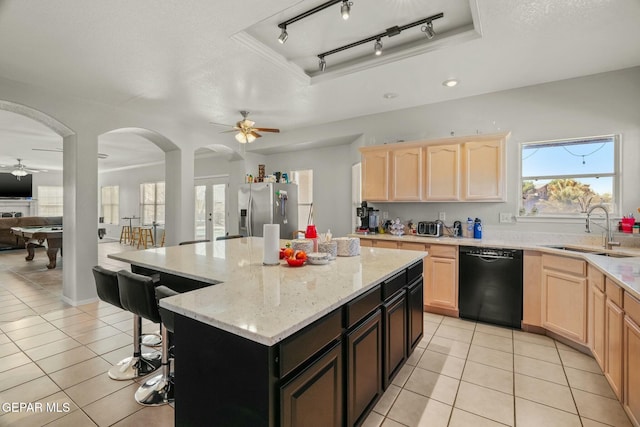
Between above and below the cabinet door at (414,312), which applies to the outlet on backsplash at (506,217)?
above

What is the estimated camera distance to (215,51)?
2.77 m

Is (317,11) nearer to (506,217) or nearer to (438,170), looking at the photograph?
(438,170)

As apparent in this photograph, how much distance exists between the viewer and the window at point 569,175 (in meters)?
3.23

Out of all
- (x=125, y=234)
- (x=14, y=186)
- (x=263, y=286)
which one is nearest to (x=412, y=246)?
(x=263, y=286)

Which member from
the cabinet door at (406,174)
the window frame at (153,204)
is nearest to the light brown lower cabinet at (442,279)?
the cabinet door at (406,174)

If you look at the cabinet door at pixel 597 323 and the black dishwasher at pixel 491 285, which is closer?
the cabinet door at pixel 597 323

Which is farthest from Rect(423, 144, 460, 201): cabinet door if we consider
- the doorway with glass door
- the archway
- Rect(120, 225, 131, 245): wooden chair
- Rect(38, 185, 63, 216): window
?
Rect(38, 185, 63, 216): window

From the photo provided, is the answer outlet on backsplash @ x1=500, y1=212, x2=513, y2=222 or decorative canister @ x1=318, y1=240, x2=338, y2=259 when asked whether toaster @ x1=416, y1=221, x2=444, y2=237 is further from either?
decorative canister @ x1=318, y1=240, x2=338, y2=259

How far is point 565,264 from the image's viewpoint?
2744 millimetres

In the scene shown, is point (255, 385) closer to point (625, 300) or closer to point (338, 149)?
point (625, 300)

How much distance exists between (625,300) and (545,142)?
2313mm

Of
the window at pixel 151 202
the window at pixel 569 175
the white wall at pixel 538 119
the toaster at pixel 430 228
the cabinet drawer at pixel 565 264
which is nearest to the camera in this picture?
the cabinet drawer at pixel 565 264

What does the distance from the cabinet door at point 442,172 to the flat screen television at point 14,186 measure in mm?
12889

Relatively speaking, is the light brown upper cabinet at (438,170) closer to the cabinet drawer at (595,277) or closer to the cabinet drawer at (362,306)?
the cabinet drawer at (595,277)
